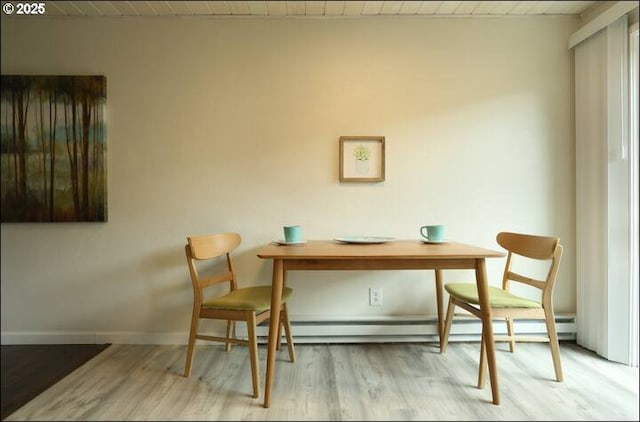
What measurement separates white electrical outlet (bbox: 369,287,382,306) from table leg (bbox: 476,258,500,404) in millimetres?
776

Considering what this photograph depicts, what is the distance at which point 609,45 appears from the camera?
1.97m

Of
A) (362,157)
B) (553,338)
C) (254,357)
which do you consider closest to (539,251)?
(553,338)

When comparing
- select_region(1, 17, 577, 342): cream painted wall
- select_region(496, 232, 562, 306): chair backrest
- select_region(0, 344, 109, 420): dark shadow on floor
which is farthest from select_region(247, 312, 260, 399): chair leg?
select_region(496, 232, 562, 306): chair backrest

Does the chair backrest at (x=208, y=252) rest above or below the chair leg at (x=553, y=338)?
above

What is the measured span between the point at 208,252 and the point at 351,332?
1.04 m

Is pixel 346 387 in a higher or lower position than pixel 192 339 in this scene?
lower

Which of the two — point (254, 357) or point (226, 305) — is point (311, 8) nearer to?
point (226, 305)

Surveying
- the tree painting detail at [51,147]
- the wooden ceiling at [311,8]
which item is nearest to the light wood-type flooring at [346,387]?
the tree painting detail at [51,147]

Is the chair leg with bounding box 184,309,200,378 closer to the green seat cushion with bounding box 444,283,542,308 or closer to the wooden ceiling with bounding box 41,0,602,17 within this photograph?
the green seat cushion with bounding box 444,283,542,308

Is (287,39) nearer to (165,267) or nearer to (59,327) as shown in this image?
(165,267)

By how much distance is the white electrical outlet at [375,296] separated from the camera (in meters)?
2.25

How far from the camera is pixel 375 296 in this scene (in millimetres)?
2248

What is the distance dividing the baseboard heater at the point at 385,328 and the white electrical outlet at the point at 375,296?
102mm

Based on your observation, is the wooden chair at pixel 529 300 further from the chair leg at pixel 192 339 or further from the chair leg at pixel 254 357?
the chair leg at pixel 192 339
